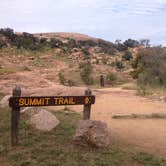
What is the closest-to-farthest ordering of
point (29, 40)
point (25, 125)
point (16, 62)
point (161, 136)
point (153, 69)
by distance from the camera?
point (25, 125) < point (161, 136) < point (153, 69) < point (16, 62) < point (29, 40)

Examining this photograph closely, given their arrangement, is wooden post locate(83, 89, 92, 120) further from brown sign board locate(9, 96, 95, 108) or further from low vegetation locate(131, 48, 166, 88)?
low vegetation locate(131, 48, 166, 88)

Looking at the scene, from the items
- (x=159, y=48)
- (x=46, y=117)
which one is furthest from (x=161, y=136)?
(x=159, y=48)

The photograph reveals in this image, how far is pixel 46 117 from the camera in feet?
35.1

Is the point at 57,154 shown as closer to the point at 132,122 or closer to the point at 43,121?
the point at 43,121

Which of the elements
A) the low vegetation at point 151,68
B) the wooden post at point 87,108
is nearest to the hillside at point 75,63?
the low vegetation at point 151,68

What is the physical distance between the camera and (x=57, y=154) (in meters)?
8.16

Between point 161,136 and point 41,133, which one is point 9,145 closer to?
point 41,133

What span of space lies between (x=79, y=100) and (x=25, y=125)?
75.4 inches

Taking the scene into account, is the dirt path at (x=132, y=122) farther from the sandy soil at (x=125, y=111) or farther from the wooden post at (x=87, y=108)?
the wooden post at (x=87, y=108)

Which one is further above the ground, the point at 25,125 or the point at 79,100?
the point at 79,100

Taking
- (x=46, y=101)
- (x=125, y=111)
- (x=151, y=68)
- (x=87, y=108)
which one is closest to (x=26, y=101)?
(x=46, y=101)

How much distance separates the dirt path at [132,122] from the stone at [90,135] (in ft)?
4.16

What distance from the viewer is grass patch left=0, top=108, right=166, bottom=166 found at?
7.79 m

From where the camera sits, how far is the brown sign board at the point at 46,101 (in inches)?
334
